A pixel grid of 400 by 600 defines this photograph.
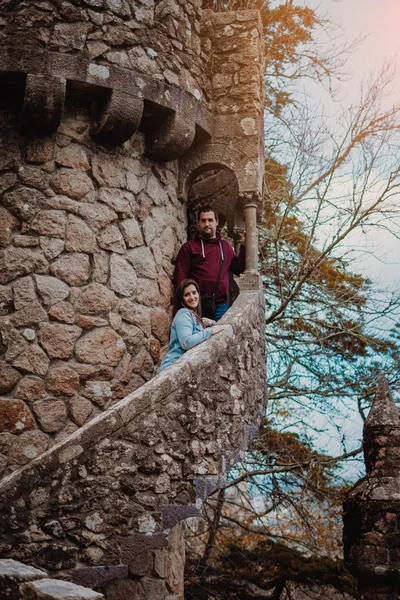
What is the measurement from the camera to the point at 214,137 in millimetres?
7930

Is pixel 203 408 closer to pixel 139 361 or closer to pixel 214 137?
pixel 139 361

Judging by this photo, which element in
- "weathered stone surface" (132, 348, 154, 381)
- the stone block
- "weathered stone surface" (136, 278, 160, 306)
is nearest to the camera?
the stone block

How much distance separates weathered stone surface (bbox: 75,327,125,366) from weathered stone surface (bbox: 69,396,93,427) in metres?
0.32

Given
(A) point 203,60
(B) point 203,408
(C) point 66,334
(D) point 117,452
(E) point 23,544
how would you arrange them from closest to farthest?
(E) point 23,544
(D) point 117,452
(B) point 203,408
(C) point 66,334
(A) point 203,60

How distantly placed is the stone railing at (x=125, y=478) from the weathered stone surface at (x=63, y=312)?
4.40 feet

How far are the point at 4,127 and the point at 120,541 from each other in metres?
3.67

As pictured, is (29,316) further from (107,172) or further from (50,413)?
(107,172)

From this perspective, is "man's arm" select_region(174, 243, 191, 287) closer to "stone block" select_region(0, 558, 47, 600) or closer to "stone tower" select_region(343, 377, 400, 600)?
"stone tower" select_region(343, 377, 400, 600)

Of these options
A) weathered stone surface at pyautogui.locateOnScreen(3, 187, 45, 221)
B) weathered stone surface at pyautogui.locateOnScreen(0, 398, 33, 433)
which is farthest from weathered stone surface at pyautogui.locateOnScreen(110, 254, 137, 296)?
weathered stone surface at pyautogui.locateOnScreen(0, 398, 33, 433)

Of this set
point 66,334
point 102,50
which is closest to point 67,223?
point 66,334

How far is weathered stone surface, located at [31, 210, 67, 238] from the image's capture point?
6.45 metres

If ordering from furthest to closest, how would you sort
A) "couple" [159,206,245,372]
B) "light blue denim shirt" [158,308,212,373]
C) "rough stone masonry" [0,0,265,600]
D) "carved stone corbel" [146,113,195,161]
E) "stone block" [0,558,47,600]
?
"couple" [159,206,245,372] < "carved stone corbel" [146,113,195,161] < "light blue denim shirt" [158,308,212,373] < "rough stone masonry" [0,0,265,600] < "stone block" [0,558,47,600]

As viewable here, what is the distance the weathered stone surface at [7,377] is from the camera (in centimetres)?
616

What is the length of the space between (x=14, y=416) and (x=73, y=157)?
7.35 feet
